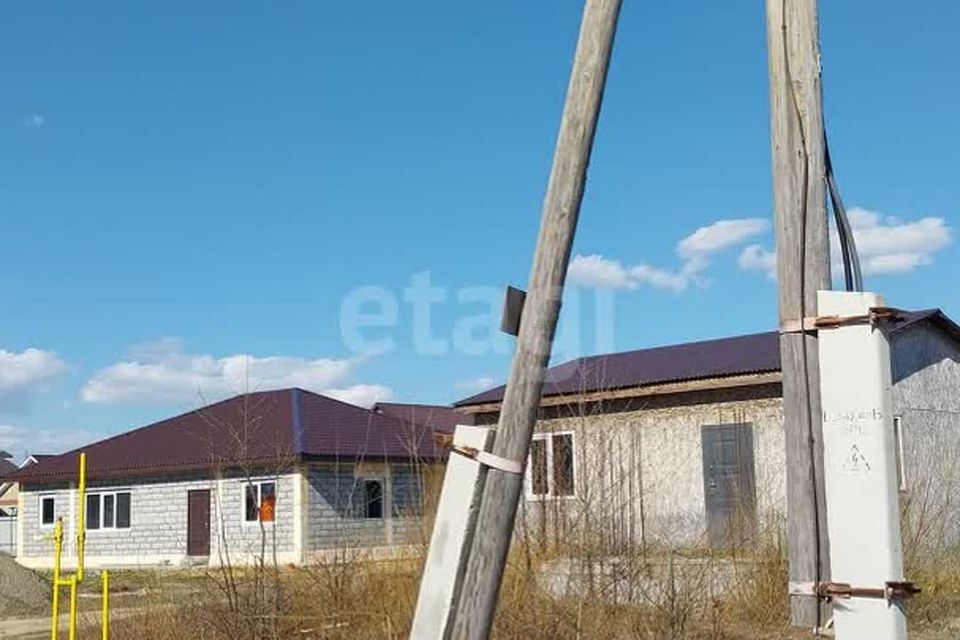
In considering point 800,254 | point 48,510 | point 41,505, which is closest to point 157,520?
point 48,510

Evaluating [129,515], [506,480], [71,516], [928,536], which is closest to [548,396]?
[928,536]

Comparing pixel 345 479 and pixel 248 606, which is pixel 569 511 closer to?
pixel 248 606

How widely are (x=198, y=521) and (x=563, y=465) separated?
22075 mm

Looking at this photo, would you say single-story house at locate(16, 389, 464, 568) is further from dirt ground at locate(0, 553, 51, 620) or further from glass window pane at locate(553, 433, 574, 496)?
glass window pane at locate(553, 433, 574, 496)

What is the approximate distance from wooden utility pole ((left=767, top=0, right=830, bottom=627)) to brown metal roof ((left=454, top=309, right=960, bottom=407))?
44.8 ft

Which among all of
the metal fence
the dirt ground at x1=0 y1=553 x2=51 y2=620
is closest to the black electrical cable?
the dirt ground at x1=0 y1=553 x2=51 y2=620

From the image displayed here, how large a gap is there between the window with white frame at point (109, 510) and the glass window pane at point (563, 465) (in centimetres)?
2408

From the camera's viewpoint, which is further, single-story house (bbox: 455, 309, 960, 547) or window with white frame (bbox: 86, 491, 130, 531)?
window with white frame (bbox: 86, 491, 130, 531)

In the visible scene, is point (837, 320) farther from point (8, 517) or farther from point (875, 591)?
point (8, 517)

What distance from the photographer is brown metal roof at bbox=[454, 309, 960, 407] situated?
2023cm

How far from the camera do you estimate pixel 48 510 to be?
3566 cm

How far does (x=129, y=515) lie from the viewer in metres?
32.8

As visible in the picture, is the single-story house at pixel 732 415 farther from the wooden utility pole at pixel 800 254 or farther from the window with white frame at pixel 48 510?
the window with white frame at pixel 48 510

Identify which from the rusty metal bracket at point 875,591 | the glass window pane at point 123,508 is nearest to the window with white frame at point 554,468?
the rusty metal bracket at point 875,591
